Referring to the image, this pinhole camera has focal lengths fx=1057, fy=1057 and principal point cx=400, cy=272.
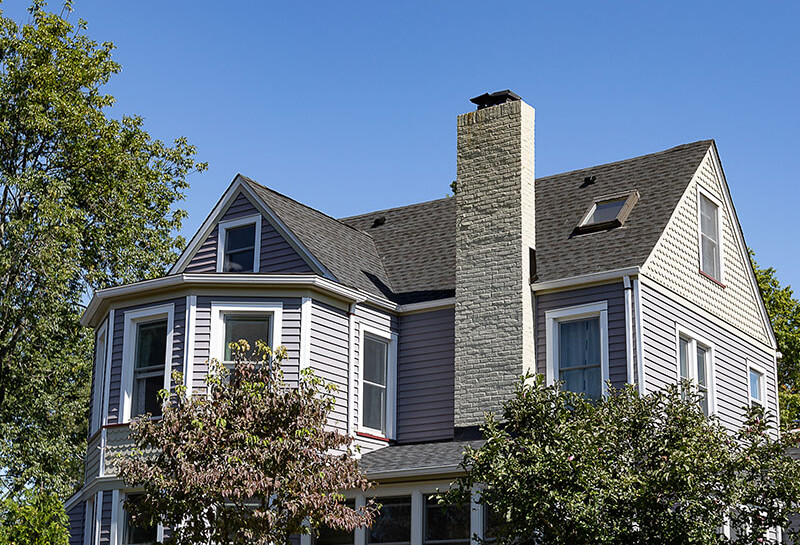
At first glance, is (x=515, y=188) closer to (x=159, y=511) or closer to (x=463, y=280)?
(x=463, y=280)

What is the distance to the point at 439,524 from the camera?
1692cm

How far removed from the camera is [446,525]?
16.9 metres

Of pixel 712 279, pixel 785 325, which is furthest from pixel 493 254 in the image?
pixel 785 325

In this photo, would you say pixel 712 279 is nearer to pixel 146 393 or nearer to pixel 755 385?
pixel 755 385

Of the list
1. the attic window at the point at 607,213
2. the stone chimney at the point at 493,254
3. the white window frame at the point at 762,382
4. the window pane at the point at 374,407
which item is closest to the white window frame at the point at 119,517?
the window pane at the point at 374,407

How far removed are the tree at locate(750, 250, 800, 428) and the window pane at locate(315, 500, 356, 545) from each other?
18.2 metres

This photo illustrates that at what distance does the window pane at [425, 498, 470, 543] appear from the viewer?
16766 mm

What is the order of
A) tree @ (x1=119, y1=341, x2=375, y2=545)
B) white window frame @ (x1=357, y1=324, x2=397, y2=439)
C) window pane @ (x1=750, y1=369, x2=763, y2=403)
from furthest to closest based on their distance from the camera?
window pane @ (x1=750, y1=369, x2=763, y2=403) < white window frame @ (x1=357, y1=324, x2=397, y2=439) < tree @ (x1=119, y1=341, x2=375, y2=545)

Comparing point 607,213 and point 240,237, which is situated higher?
point 607,213

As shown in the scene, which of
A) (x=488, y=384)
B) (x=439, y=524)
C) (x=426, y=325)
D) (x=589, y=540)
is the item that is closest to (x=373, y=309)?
(x=426, y=325)

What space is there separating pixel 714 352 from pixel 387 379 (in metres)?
6.15

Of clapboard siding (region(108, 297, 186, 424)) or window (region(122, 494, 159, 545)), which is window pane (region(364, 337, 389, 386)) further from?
window (region(122, 494, 159, 545))

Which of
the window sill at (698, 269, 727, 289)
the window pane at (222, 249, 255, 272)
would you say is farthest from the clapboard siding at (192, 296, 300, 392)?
the window sill at (698, 269, 727, 289)

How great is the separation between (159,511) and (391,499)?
4.44 meters
